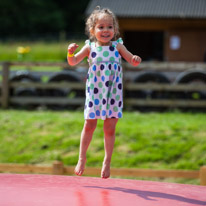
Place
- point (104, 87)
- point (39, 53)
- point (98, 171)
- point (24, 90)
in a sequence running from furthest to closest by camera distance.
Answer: point (39, 53) → point (24, 90) → point (98, 171) → point (104, 87)

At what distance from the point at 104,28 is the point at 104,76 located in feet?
1.16

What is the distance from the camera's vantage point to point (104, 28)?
12.3ft

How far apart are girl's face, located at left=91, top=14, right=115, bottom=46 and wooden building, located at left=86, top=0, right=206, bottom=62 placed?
570 inches

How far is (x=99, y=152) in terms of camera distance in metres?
8.48

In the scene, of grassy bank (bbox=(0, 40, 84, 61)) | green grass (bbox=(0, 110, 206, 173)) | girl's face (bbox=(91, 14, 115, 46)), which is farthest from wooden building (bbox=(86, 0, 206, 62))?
grassy bank (bbox=(0, 40, 84, 61))

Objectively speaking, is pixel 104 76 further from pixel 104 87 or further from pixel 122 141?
pixel 122 141

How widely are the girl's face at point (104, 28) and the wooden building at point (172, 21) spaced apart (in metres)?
14.5

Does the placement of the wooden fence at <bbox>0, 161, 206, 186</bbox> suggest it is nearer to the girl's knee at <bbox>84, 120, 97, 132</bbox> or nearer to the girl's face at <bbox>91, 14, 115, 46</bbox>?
the girl's knee at <bbox>84, 120, 97, 132</bbox>

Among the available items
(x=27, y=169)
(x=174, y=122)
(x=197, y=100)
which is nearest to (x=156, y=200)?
(x=27, y=169)

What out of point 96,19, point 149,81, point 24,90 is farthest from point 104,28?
point 24,90

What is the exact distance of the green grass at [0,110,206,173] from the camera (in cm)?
827

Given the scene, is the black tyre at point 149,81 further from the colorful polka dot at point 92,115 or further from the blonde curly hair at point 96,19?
the colorful polka dot at point 92,115

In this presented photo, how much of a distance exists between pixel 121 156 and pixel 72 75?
148 inches

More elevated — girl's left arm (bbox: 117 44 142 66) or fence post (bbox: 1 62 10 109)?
girl's left arm (bbox: 117 44 142 66)
